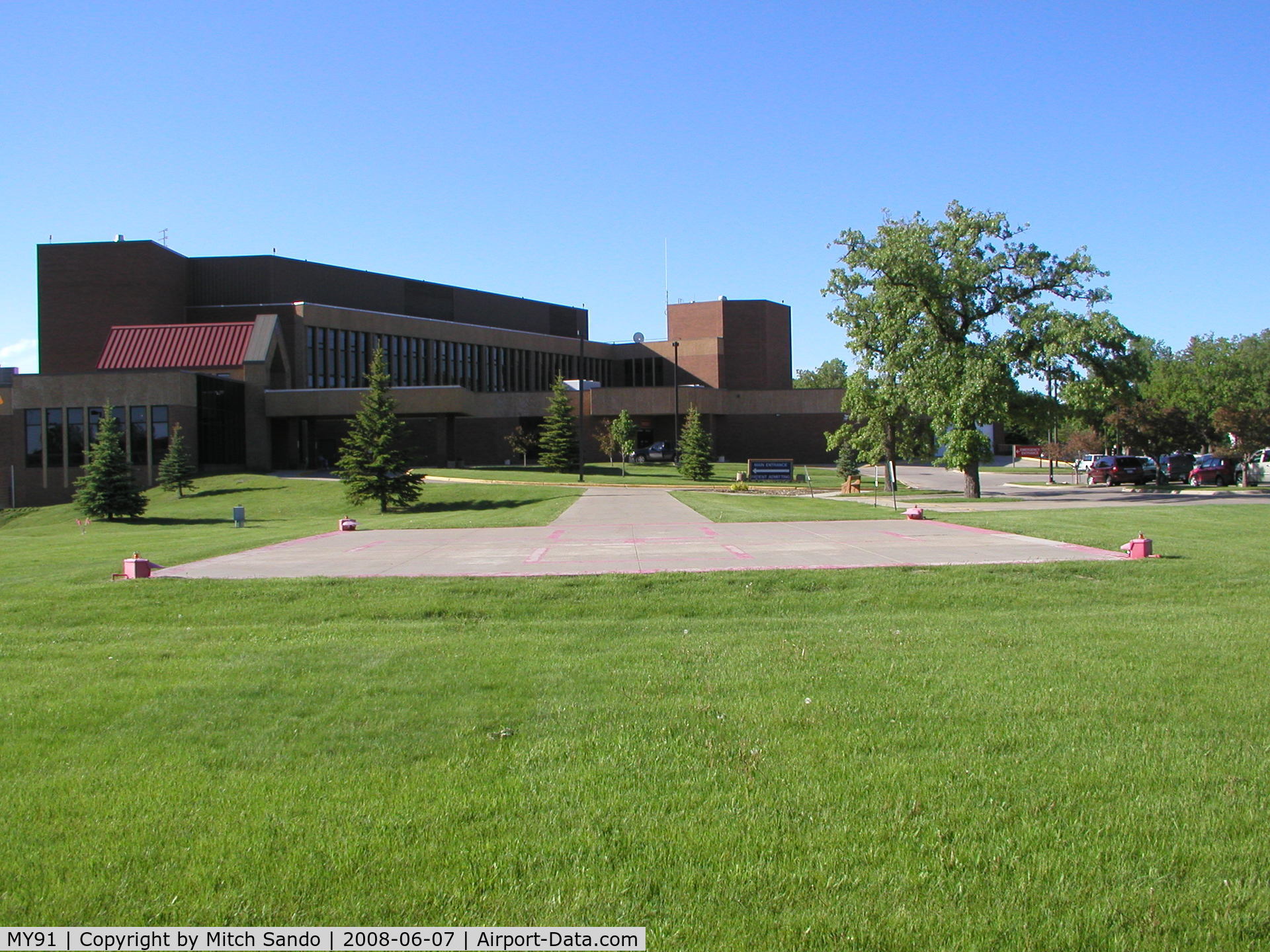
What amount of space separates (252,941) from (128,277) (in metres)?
75.9

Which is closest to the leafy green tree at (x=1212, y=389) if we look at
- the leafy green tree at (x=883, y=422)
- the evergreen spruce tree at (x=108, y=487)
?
the leafy green tree at (x=883, y=422)

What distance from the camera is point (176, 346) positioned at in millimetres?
62906

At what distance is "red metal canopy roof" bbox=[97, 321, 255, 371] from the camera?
62.4 meters

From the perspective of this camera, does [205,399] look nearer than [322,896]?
No

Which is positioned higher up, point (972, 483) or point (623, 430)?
point (623, 430)

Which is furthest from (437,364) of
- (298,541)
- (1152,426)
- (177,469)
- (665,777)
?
(665,777)

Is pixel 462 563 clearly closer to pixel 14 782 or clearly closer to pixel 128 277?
pixel 14 782

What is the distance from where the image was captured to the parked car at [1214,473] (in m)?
50.3

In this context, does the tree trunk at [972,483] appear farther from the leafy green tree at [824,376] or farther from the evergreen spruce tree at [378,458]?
the leafy green tree at [824,376]

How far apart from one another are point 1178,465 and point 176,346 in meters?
62.0

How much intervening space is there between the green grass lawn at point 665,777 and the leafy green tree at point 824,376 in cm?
14208

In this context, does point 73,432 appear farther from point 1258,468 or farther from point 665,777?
point 1258,468

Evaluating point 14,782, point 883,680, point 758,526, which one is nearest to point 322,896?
point 14,782

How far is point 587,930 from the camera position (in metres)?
3.82
